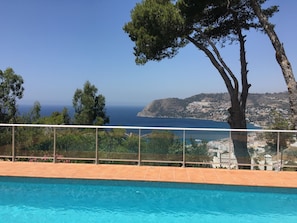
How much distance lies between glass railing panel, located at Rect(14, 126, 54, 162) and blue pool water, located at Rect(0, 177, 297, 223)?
1.50 m

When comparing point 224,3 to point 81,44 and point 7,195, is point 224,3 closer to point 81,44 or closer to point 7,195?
point 7,195

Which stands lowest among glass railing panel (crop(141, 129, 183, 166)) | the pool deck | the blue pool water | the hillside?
the blue pool water

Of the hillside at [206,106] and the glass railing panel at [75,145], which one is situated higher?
the hillside at [206,106]

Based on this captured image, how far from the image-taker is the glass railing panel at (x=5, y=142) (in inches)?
337

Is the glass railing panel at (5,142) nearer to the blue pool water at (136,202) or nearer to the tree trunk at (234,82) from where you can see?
the blue pool water at (136,202)

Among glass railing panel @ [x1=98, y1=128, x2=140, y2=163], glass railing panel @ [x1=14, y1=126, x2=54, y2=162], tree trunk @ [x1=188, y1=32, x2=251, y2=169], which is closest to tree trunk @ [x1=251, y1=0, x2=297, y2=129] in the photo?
tree trunk @ [x1=188, y1=32, x2=251, y2=169]

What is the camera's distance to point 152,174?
7422mm

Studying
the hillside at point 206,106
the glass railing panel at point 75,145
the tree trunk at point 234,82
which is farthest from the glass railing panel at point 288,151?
the hillside at point 206,106

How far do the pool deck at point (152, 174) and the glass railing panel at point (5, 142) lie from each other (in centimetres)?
34

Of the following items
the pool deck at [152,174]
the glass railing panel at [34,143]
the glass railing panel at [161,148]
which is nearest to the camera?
the pool deck at [152,174]

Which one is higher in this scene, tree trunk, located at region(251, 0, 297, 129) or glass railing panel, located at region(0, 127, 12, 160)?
tree trunk, located at region(251, 0, 297, 129)

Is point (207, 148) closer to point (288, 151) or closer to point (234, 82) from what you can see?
point (288, 151)

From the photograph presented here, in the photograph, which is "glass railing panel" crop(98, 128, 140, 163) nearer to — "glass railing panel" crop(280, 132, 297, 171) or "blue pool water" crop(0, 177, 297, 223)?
"blue pool water" crop(0, 177, 297, 223)

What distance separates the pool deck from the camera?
6.93 metres
